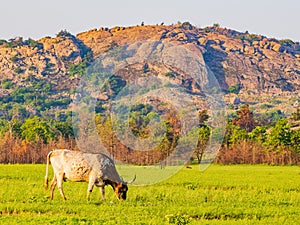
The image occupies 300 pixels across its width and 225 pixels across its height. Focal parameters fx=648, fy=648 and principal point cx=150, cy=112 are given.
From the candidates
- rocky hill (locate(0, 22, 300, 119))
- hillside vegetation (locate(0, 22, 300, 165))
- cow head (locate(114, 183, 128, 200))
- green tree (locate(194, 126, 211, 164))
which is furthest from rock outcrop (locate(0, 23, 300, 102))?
cow head (locate(114, 183, 128, 200))

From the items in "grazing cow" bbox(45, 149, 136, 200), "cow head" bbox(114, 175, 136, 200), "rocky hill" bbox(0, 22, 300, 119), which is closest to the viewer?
"grazing cow" bbox(45, 149, 136, 200)

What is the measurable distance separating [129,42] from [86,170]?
176 meters

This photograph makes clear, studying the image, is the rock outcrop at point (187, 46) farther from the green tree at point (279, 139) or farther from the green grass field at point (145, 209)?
the green grass field at point (145, 209)

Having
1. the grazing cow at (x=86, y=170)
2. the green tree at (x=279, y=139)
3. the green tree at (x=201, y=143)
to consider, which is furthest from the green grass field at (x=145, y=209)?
the green tree at (x=279, y=139)

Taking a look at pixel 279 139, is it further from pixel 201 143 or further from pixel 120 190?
pixel 120 190

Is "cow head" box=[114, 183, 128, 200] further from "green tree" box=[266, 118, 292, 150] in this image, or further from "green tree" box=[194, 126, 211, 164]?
"green tree" box=[266, 118, 292, 150]

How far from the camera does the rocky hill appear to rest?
486 feet

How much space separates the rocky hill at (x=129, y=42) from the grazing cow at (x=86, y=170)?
115 m

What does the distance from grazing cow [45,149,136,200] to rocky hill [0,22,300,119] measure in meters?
115

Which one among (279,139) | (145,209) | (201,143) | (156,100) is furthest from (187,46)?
(145,209)

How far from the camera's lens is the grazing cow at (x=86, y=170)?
1568cm

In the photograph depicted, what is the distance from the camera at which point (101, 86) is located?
411ft

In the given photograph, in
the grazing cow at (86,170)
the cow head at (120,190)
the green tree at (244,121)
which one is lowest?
the cow head at (120,190)

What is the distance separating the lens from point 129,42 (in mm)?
190250
